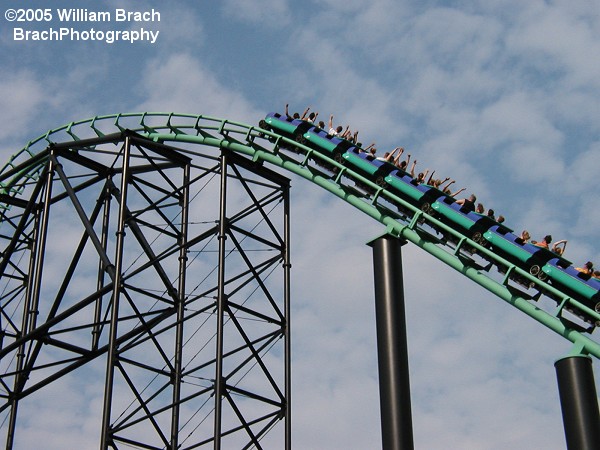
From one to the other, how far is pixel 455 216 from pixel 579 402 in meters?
4.38

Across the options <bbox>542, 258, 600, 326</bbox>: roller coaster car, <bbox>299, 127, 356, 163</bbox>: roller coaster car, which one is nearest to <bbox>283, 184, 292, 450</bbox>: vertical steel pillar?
<bbox>299, 127, 356, 163</bbox>: roller coaster car

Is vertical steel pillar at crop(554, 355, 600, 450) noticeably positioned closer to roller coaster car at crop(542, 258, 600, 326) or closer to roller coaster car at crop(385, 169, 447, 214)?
roller coaster car at crop(542, 258, 600, 326)

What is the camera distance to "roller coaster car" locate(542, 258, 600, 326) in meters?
13.0

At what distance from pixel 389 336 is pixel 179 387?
448cm

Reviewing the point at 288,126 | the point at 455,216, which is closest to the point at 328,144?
the point at 288,126

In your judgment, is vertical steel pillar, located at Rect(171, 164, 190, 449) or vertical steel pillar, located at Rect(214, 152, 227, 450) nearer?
vertical steel pillar, located at Rect(214, 152, 227, 450)

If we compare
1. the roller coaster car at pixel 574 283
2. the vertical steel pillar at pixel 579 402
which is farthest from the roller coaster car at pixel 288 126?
the vertical steel pillar at pixel 579 402

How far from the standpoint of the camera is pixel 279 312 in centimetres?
1583

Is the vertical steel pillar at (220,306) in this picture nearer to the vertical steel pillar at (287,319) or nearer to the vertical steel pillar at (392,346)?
the vertical steel pillar at (287,319)

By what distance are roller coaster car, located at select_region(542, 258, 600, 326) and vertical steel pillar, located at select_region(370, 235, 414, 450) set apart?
2145 millimetres

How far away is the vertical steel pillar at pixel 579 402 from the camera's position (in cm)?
1086

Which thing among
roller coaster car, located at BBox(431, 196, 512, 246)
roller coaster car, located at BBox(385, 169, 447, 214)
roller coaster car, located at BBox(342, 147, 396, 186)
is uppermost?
roller coaster car, located at BBox(342, 147, 396, 186)

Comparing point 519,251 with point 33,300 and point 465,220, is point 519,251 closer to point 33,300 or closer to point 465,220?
point 465,220

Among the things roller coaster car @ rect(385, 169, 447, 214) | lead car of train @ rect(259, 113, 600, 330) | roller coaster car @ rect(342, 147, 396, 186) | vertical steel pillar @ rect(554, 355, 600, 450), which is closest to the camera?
vertical steel pillar @ rect(554, 355, 600, 450)
